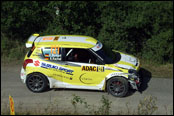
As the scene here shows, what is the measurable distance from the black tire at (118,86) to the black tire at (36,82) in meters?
2.32

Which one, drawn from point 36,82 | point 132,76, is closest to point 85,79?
point 132,76

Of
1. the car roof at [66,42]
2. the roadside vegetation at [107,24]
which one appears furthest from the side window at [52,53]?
the roadside vegetation at [107,24]

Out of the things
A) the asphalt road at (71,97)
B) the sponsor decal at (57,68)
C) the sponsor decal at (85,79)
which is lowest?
the asphalt road at (71,97)

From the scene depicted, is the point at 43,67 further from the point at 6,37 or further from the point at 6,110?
the point at 6,37

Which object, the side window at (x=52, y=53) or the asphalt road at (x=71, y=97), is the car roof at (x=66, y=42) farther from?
the asphalt road at (x=71, y=97)

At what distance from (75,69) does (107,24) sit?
188 inches

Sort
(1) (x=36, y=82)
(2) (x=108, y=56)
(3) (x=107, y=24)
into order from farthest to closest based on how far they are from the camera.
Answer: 1. (3) (x=107, y=24)
2. (2) (x=108, y=56)
3. (1) (x=36, y=82)

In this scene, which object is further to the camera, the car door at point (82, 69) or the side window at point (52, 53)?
the side window at point (52, 53)

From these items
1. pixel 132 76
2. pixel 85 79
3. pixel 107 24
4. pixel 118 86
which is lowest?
pixel 118 86

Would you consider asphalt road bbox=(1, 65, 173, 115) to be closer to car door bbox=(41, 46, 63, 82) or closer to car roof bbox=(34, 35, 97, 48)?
car door bbox=(41, 46, 63, 82)

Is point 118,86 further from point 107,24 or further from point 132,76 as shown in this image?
point 107,24

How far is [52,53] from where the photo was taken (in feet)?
28.6

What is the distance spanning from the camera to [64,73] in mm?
8648

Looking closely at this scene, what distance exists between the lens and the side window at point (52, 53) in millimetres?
8688
